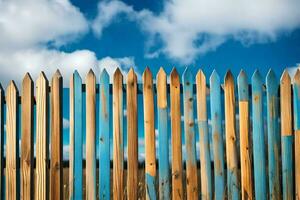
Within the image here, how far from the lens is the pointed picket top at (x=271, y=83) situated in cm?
545

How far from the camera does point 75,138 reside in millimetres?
5285

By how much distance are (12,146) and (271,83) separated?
10.3 feet

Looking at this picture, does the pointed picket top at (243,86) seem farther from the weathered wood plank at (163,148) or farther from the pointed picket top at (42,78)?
the pointed picket top at (42,78)

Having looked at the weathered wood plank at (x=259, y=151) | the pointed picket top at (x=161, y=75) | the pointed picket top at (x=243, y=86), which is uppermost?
the pointed picket top at (x=161, y=75)

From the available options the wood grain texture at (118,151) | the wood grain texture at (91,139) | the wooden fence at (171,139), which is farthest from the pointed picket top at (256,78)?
the wood grain texture at (91,139)

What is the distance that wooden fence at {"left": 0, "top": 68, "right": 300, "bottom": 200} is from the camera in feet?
17.1

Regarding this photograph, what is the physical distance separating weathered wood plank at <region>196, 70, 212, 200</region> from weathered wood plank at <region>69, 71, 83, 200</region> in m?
1.33

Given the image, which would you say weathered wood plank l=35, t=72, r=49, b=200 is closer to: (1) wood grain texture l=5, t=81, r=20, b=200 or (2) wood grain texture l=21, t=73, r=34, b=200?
(2) wood grain texture l=21, t=73, r=34, b=200

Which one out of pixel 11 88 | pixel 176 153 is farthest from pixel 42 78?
pixel 176 153

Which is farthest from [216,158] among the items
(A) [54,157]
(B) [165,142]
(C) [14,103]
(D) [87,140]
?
(C) [14,103]

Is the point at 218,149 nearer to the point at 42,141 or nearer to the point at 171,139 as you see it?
the point at 171,139

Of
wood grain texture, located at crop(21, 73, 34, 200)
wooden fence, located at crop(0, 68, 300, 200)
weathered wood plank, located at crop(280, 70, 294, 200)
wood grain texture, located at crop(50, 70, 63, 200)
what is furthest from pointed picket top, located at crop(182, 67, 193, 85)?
wood grain texture, located at crop(21, 73, 34, 200)

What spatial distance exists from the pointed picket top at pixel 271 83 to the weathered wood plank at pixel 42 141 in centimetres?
257

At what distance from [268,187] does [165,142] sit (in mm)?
1330
